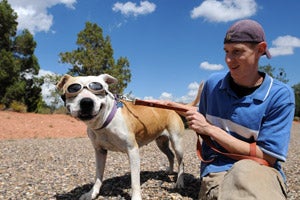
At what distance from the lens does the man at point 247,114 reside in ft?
9.22

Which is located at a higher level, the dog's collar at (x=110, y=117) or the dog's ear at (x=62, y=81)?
the dog's ear at (x=62, y=81)

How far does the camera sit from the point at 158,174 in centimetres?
609

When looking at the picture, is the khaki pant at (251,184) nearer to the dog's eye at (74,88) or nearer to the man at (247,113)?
the man at (247,113)

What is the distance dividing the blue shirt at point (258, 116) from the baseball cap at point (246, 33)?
0.42 metres

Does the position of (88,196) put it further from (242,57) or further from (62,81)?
(242,57)

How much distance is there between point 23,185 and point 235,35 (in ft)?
13.2

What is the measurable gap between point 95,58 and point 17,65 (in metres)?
5.64

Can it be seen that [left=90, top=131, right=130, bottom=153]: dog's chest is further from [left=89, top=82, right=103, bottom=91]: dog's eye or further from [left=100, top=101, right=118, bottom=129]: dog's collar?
[left=89, top=82, right=103, bottom=91]: dog's eye

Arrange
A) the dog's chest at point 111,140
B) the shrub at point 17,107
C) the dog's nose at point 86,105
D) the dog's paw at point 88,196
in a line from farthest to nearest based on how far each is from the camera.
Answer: the shrub at point 17,107 → the dog's paw at point 88,196 → the dog's chest at point 111,140 → the dog's nose at point 86,105

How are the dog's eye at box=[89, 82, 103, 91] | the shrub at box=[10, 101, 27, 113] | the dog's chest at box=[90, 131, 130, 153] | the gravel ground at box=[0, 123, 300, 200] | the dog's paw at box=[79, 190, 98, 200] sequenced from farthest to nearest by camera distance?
the shrub at box=[10, 101, 27, 113] < the gravel ground at box=[0, 123, 300, 200] < the dog's paw at box=[79, 190, 98, 200] < the dog's chest at box=[90, 131, 130, 153] < the dog's eye at box=[89, 82, 103, 91]

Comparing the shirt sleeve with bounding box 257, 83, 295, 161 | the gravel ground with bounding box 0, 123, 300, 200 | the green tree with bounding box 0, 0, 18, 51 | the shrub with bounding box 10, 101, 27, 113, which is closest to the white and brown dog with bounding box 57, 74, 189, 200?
the gravel ground with bounding box 0, 123, 300, 200

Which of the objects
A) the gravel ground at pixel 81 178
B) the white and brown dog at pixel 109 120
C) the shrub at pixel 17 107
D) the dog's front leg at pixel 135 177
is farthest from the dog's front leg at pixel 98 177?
the shrub at pixel 17 107

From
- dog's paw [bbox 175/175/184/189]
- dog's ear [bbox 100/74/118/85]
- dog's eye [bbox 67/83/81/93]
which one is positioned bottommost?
dog's paw [bbox 175/175/184/189]

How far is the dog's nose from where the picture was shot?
12.0 ft
